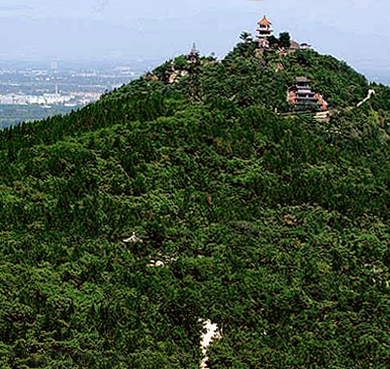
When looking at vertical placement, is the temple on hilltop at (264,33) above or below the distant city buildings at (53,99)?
above

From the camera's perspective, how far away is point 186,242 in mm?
20797

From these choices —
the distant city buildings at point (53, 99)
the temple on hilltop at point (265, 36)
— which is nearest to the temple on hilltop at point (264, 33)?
the temple on hilltop at point (265, 36)

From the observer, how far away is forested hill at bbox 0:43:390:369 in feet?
53.8

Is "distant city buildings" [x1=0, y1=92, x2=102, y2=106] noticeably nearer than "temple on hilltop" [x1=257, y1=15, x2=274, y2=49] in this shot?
No

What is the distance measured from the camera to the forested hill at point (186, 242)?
16406mm

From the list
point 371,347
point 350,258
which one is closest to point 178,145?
point 350,258

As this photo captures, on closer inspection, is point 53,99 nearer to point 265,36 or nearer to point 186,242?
point 265,36

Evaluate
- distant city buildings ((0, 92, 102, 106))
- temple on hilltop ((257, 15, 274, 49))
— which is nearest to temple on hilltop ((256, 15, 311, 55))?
temple on hilltop ((257, 15, 274, 49))

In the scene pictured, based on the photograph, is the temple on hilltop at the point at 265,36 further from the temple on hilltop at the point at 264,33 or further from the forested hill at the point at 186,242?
the forested hill at the point at 186,242

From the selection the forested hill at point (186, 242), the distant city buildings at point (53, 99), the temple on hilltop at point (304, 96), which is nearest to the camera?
the forested hill at point (186, 242)

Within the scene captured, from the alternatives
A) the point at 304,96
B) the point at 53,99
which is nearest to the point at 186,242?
the point at 304,96

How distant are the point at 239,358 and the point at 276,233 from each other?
6.31 m

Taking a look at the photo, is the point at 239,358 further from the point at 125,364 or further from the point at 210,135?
the point at 210,135

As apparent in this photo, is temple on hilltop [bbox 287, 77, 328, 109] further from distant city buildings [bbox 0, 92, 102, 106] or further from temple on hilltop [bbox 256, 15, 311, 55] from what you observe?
distant city buildings [bbox 0, 92, 102, 106]
